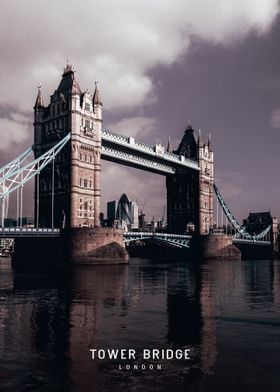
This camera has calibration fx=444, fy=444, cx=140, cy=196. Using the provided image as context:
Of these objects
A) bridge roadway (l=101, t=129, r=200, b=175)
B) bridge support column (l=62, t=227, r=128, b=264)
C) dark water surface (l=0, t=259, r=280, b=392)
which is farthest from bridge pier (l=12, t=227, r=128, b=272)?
dark water surface (l=0, t=259, r=280, b=392)

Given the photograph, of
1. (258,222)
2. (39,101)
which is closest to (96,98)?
(39,101)

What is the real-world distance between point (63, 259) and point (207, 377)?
67.2 m

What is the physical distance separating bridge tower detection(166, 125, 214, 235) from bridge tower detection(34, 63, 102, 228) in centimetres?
5012

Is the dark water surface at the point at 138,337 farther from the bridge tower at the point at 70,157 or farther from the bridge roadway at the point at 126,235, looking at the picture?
the bridge tower at the point at 70,157

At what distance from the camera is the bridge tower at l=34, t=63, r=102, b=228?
9069 centimetres

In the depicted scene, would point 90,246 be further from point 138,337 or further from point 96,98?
point 138,337

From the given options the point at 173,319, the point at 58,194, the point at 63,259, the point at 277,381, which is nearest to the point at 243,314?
the point at 173,319

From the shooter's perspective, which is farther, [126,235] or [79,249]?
[126,235]

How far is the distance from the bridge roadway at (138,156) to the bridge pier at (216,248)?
23.1 meters

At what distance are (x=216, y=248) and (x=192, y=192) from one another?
72.1 feet

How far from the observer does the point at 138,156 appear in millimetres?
116438

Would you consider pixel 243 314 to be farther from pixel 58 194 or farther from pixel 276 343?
pixel 58 194

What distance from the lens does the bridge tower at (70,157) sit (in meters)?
90.7

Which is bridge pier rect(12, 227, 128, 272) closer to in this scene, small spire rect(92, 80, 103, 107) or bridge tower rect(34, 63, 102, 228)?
bridge tower rect(34, 63, 102, 228)
